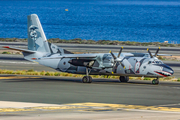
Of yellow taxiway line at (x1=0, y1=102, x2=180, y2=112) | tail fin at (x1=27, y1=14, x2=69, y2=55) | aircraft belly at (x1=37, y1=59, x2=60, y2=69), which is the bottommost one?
yellow taxiway line at (x1=0, y1=102, x2=180, y2=112)

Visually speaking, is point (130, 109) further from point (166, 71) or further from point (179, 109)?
point (166, 71)

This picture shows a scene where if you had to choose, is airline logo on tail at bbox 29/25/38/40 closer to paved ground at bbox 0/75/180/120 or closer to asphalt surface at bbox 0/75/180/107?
asphalt surface at bbox 0/75/180/107

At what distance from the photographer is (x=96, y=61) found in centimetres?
3241

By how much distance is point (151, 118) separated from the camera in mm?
16188

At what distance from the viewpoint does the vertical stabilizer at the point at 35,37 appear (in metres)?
35.6

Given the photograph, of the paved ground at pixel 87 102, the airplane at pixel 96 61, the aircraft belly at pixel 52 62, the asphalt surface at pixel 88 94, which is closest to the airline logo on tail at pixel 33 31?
the airplane at pixel 96 61

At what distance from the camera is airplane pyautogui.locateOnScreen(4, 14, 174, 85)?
30.5 meters

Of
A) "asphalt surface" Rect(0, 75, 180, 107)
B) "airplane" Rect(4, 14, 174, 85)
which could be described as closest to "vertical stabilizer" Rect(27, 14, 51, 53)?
"airplane" Rect(4, 14, 174, 85)

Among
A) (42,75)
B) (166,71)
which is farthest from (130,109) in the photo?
(42,75)

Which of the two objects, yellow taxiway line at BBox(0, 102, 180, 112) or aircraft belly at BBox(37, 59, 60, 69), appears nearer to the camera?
yellow taxiway line at BBox(0, 102, 180, 112)

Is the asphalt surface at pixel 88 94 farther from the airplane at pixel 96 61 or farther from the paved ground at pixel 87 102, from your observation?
the airplane at pixel 96 61

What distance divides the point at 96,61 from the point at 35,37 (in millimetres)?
8402

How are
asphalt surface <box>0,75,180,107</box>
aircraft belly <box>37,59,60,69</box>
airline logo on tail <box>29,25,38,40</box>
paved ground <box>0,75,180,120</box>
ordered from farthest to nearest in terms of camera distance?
1. airline logo on tail <box>29,25,38,40</box>
2. aircraft belly <box>37,59,60,69</box>
3. asphalt surface <box>0,75,180,107</box>
4. paved ground <box>0,75,180,120</box>

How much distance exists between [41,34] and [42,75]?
629 centimetres
